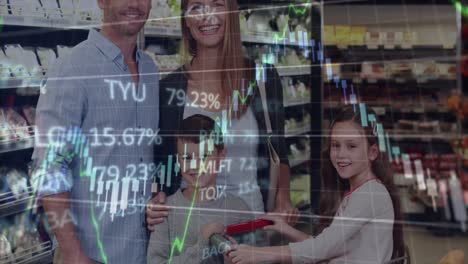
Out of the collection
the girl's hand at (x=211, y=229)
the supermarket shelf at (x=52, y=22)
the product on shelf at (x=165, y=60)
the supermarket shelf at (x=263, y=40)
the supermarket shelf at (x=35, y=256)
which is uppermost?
the supermarket shelf at (x=52, y=22)

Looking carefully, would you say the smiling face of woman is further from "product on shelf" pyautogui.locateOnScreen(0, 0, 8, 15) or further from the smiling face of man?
"product on shelf" pyautogui.locateOnScreen(0, 0, 8, 15)

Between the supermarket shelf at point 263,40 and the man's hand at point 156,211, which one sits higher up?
the supermarket shelf at point 263,40

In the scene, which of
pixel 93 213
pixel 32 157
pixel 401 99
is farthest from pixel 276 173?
pixel 32 157

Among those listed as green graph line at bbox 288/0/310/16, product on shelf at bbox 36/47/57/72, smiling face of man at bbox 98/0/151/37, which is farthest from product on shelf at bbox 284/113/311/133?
product on shelf at bbox 36/47/57/72

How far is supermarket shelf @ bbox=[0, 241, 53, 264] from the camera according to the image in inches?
79.7

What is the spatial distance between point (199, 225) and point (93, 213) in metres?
0.43

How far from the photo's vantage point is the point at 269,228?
5.90 feet

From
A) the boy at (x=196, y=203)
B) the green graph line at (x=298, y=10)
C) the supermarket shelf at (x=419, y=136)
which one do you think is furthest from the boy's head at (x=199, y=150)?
the supermarket shelf at (x=419, y=136)

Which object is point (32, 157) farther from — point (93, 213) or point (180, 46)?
point (180, 46)

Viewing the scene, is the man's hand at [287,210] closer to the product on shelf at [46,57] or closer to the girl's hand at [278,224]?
the girl's hand at [278,224]

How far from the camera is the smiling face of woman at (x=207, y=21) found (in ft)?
6.06

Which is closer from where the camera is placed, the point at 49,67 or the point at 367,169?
the point at 367,169

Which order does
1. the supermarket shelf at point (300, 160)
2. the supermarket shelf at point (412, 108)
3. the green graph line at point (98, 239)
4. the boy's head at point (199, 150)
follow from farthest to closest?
the green graph line at point (98, 239), the boy's head at point (199, 150), the supermarket shelf at point (300, 160), the supermarket shelf at point (412, 108)

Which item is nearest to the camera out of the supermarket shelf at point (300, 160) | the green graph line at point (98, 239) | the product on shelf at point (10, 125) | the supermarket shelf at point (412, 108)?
the supermarket shelf at point (412, 108)
